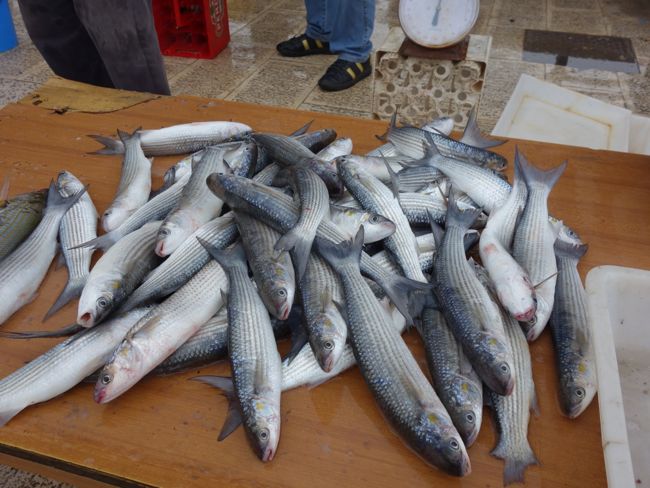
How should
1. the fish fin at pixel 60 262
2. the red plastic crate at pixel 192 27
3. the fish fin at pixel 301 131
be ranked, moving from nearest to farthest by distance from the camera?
the fish fin at pixel 60 262, the fish fin at pixel 301 131, the red plastic crate at pixel 192 27

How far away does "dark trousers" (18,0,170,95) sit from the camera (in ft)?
10.9

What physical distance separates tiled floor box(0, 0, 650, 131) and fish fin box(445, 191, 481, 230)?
9.36 feet

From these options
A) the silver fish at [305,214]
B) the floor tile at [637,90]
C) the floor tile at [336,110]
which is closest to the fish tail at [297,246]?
the silver fish at [305,214]

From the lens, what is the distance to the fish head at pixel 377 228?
1.97m

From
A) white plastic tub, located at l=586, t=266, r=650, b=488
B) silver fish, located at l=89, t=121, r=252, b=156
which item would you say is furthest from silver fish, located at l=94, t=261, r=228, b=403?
white plastic tub, located at l=586, t=266, r=650, b=488

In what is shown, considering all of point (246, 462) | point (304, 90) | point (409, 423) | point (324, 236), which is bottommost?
point (304, 90)

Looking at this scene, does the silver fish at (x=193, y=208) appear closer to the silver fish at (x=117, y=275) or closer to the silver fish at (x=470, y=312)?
the silver fish at (x=117, y=275)

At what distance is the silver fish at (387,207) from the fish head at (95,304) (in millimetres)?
1015

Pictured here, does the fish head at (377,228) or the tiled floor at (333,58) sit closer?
the fish head at (377,228)

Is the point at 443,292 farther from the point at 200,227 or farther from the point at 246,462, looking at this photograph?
the point at 200,227

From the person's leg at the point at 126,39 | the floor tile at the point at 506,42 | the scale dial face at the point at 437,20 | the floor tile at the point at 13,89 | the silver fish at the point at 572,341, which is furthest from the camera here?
the floor tile at the point at 506,42

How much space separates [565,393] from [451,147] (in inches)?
52.2

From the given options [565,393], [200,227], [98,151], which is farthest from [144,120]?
[565,393]

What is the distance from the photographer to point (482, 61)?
3.88m
